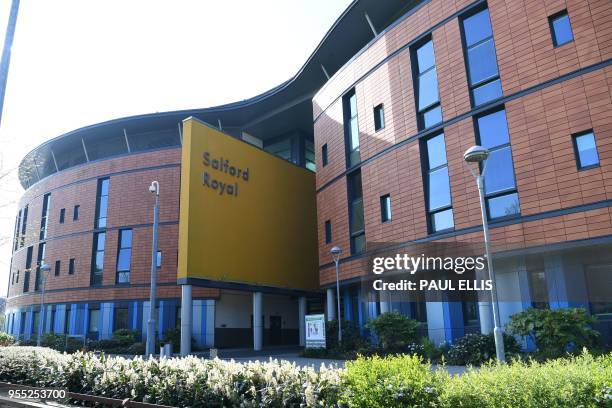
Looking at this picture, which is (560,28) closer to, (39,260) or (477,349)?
(477,349)

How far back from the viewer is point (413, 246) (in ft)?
66.7

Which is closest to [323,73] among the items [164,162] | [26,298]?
[164,162]

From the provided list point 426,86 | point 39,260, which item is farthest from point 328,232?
point 39,260

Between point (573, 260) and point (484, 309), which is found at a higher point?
point (573, 260)

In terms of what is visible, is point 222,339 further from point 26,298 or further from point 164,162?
point 26,298

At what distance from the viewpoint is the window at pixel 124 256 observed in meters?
36.6

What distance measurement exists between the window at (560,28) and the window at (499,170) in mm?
2920

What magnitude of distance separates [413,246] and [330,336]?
6.72 meters

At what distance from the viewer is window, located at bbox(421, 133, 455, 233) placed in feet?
63.7

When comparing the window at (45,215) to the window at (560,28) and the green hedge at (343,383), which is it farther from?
the window at (560,28)

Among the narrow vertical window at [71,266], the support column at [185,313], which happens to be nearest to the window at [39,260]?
the narrow vertical window at [71,266]

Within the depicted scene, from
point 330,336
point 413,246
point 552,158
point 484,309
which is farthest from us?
point 330,336

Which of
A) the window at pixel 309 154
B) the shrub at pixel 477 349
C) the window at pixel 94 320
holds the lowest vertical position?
the shrub at pixel 477 349

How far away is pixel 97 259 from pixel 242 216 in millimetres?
17078
